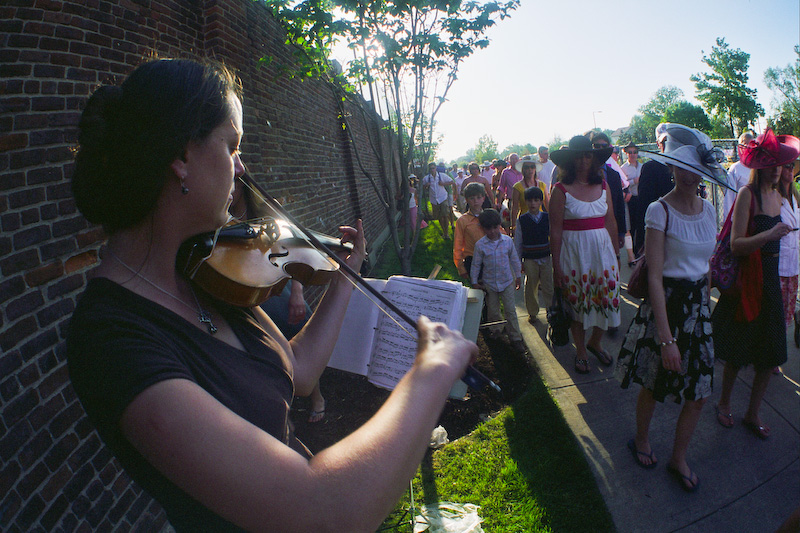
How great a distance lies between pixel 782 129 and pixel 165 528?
41461 millimetres

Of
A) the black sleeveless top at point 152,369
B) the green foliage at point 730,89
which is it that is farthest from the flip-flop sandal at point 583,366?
the green foliage at point 730,89

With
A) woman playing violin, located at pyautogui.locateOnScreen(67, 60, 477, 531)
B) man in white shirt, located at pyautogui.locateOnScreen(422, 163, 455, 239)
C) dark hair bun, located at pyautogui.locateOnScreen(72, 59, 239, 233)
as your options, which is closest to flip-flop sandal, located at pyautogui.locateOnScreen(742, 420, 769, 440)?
woman playing violin, located at pyautogui.locateOnScreen(67, 60, 477, 531)

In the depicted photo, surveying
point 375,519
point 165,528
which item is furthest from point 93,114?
point 165,528

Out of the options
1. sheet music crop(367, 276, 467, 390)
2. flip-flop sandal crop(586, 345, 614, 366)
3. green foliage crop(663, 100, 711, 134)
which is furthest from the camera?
green foliage crop(663, 100, 711, 134)

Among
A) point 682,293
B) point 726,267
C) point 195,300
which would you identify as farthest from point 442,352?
point 726,267

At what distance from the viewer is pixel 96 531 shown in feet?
6.43

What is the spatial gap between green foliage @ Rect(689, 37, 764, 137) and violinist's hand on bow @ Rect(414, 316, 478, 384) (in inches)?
1662

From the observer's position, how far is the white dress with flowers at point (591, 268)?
3756 mm

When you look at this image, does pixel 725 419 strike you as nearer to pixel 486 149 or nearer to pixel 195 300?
pixel 195 300

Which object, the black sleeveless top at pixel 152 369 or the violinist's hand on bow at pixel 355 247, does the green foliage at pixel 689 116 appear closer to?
the violinist's hand on bow at pixel 355 247

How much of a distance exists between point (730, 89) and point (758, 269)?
40.1 metres

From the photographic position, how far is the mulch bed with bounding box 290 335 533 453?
132 inches

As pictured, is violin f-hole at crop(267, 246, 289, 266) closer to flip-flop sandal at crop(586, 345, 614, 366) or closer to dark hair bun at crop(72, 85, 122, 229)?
dark hair bun at crop(72, 85, 122, 229)

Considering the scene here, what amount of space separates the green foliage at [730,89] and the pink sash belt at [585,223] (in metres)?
39.0
